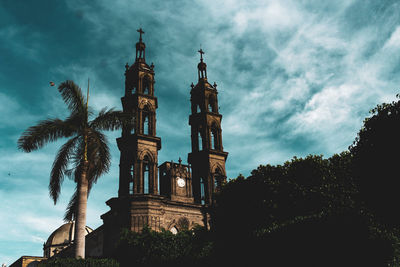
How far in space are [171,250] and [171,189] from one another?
13.3 metres

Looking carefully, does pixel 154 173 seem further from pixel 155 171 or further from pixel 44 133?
pixel 44 133

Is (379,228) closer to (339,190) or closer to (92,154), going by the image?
(339,190)

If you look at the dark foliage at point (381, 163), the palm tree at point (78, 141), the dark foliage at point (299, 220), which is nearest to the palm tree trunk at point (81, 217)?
the palm tree at point (78, 141)

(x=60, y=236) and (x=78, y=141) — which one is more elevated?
(x=60, y=236)

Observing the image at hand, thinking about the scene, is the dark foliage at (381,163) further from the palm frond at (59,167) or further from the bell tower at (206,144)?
the bell tower at (206,144)

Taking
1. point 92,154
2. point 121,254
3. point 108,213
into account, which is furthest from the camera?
point 108,213

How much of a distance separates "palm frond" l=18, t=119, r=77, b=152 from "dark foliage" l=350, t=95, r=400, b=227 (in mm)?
13470

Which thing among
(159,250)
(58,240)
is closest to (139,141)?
(159,250)

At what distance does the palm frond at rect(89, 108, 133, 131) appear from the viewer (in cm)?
1658

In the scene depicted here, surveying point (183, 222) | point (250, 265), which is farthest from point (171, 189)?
point (250, 265)

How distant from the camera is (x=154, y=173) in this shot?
35094 millimetres

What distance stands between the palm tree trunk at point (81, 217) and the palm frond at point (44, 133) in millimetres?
1769

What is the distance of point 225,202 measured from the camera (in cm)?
2636

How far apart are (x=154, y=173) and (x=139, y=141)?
3.50 metres
